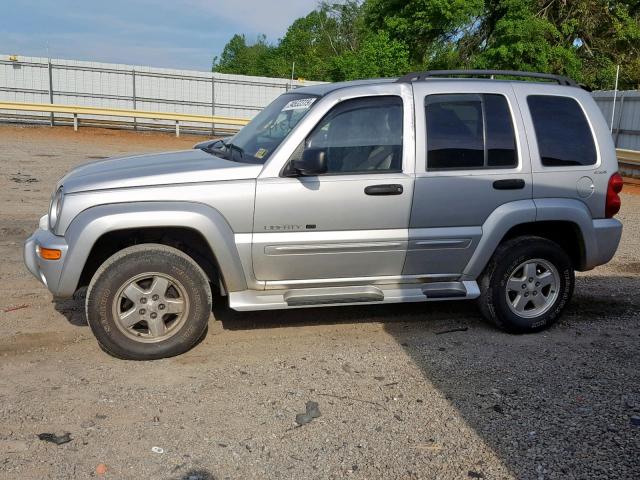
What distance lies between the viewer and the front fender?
15.0 ft

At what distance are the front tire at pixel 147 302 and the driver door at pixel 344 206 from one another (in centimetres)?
51

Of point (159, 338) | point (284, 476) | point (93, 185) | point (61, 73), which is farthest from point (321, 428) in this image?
point (61, 73)

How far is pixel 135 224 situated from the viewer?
4.60 m

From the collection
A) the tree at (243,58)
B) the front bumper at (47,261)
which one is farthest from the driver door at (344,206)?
the tree at (243,58)

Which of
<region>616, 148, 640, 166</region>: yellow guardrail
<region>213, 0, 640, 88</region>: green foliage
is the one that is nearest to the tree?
Answer: <region>213, 0, 640, 88</region>: green foliage

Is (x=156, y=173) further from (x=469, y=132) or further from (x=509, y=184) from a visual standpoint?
(x=509, y=184)

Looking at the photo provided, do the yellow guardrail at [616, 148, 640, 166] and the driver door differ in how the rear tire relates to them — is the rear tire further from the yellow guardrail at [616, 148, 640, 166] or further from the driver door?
the yellow guardrail at [616, 148, 640, 166]

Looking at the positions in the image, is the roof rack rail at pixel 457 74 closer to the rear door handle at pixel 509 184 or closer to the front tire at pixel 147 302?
the rear door handle at pixel 509 184

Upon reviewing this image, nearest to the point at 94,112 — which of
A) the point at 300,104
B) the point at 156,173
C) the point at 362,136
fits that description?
the point at 300,104

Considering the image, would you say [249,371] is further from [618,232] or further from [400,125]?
[618,232]

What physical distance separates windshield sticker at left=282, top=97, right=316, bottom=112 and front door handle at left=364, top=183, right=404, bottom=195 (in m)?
0.82

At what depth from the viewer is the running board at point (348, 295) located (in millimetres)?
4938

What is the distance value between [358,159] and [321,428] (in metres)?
2.08

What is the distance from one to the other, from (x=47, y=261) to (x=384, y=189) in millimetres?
2458
